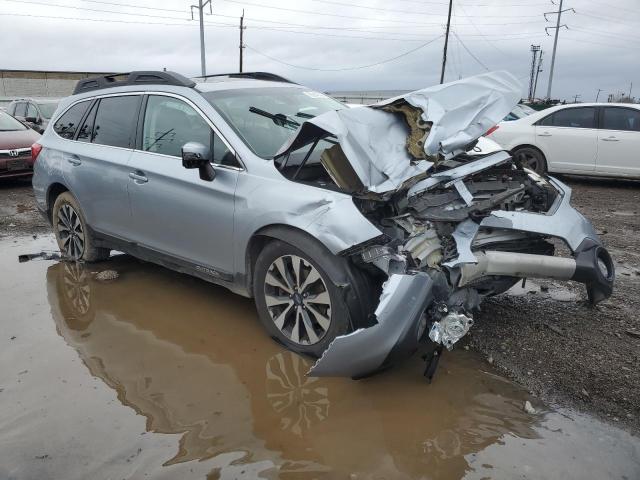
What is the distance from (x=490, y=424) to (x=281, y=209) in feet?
5.66

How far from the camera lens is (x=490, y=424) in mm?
2928

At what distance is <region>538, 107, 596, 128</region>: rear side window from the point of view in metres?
9.96

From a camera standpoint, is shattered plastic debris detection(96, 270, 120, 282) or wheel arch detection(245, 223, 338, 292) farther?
shattered plastic debris detection(96, 270, 120, 282)

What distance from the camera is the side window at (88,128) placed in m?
5.16

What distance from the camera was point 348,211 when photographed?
317 centimetres

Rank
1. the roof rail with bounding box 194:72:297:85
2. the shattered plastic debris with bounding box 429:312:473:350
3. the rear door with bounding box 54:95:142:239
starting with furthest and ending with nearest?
the roof rail with bounding box 194:72:297:85, the rear door with bounding box 54:95:142:239, the shattered plastic debris with bounding box 429:312:473:350

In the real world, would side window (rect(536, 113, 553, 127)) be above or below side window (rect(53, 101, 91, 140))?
below

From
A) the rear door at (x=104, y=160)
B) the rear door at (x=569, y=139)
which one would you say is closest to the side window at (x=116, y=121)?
the rear door at (x=104, y=160)

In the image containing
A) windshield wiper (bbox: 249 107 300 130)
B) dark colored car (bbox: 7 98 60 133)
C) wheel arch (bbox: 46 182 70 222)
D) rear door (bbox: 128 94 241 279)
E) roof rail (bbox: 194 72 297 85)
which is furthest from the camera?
dark colored car (bbox: 7 98 60 133)

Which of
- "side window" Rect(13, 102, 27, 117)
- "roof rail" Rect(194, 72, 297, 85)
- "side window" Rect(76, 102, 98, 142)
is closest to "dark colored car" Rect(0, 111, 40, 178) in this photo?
"side window" Rect(76, 102, 98, 142)

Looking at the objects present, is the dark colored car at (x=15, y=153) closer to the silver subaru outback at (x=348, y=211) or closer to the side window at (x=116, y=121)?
the side window at (x=116, y=121)

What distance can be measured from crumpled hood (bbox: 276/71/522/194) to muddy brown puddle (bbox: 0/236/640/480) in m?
1.28

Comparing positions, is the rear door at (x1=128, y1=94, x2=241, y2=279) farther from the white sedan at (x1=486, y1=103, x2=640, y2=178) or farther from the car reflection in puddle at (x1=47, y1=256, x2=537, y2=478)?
the white sedan at (x1=486, y1=103, x2=640, y2=178)

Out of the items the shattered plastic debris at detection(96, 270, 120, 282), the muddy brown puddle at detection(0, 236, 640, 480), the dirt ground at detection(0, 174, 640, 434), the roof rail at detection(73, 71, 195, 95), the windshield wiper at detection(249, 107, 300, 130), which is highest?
the roof rail at detection(73, 71, 195, 95)
